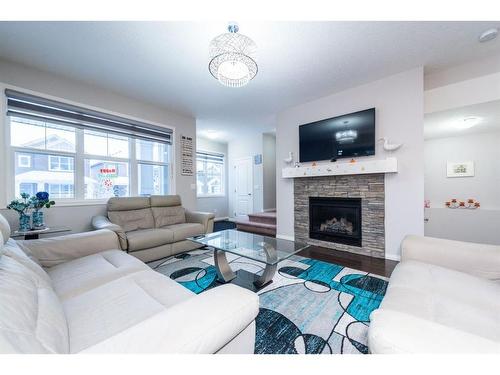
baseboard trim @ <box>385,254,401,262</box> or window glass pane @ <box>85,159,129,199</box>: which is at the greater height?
window glass pane @ <box>85,159,129,199</box>

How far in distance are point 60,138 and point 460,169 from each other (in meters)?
6.48

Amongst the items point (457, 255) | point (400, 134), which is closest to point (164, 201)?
point (457, 255)

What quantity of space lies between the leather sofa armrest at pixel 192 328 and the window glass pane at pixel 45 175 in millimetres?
3079

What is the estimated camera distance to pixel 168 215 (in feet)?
10.4

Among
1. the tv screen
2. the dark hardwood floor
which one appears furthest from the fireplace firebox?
the tv screen

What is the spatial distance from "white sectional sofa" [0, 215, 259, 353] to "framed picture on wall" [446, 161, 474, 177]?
188 inches

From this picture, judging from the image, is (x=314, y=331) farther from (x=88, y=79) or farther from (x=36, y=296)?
(x=88, y=79)

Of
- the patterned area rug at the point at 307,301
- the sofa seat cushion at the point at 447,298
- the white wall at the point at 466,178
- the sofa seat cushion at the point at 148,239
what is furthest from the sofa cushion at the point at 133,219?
the white wall at the point at 466,178

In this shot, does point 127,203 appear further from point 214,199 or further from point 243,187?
point 243,187

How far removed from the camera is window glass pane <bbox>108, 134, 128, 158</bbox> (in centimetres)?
313

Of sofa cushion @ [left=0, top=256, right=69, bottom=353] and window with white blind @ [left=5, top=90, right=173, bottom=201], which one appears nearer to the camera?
sofa cushion @ [left=0, top=256, right=69, bottom=353]

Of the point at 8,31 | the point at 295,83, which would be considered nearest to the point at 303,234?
the point at 295,83

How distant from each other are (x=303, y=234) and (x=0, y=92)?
174 inches

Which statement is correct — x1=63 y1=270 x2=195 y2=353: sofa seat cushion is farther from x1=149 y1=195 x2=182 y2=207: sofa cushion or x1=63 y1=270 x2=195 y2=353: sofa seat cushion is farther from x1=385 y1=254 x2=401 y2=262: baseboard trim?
x1=385 y1=254 x2=401 y2=262: baseboard trim
